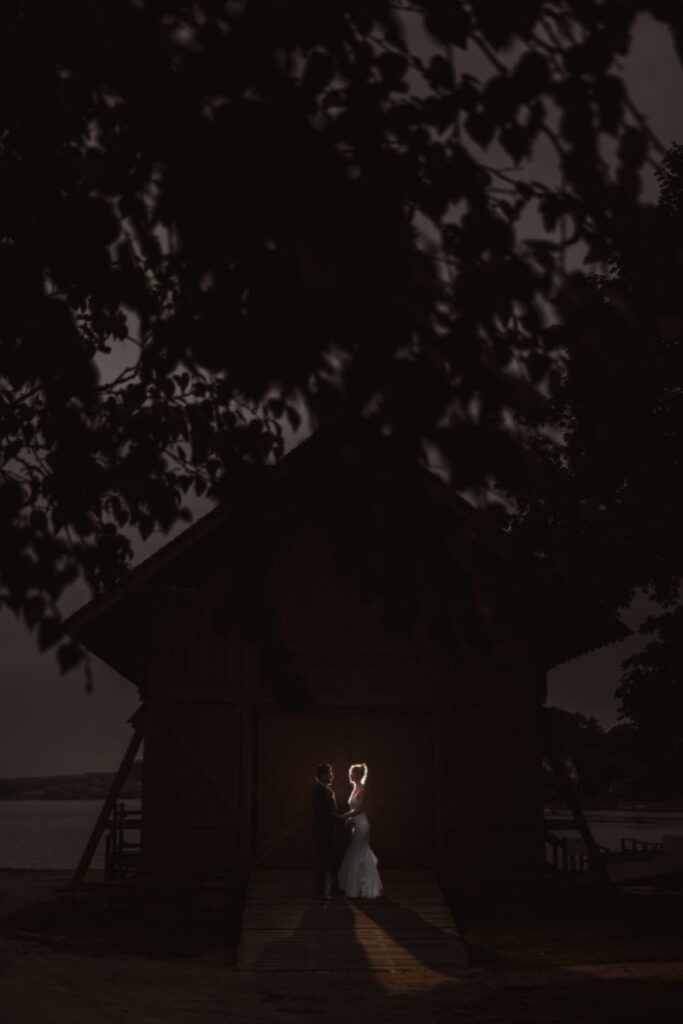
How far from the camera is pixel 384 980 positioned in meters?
15.7

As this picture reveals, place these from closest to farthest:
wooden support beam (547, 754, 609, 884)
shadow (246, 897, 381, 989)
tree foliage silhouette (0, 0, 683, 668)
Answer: tree foliage silhouette (0, 0, 683, 668) < shadow (246, 897, 381, 989) < wooden support beam (547, 754, 609, 884)

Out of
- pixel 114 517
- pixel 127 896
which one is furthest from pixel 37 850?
pixel 114 517

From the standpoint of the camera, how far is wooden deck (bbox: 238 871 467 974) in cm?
1653

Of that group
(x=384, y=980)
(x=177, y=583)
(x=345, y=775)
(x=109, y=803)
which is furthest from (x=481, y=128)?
(x=345, y=775)

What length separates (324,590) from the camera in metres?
22.1

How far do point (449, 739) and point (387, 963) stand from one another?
5.98m

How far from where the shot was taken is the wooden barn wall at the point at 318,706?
71.0 ft

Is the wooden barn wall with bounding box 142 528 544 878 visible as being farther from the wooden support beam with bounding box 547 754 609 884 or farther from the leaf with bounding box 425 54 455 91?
the leaf with bounding box 425 54 455 91

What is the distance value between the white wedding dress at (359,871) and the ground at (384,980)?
1508 millimetres

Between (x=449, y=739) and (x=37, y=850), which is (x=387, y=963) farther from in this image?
(x=37, y=850)

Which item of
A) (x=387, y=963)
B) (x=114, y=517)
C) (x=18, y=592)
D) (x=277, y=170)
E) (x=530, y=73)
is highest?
(x=530, y=73)

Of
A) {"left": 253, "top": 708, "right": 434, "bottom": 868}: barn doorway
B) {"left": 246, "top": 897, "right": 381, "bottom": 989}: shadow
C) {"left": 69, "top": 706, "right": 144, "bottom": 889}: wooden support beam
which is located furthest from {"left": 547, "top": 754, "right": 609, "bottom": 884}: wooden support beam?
{"left": 69, "top": 706, "right": 144, "bottom": 889}: wooden support beam

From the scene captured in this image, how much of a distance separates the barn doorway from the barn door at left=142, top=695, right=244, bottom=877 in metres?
0.69

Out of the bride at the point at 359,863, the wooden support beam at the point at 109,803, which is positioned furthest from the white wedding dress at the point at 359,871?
the wooden support beam at the point at 109,803
